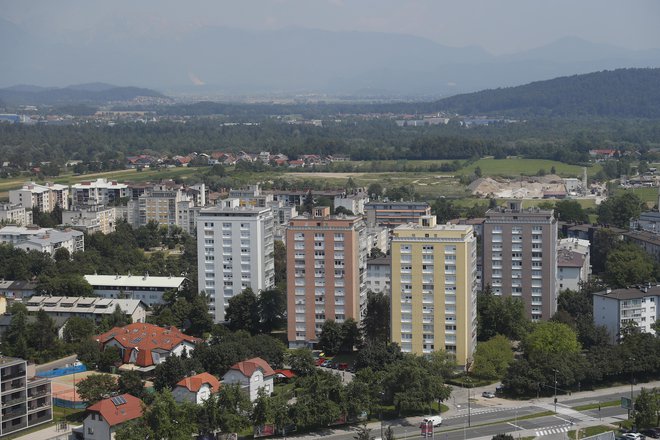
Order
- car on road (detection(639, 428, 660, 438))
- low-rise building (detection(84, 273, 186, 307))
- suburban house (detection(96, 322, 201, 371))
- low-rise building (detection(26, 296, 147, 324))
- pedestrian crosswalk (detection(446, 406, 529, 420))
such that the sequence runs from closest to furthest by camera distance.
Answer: car on road (detection(639, 428, 660, 438)) → pedestrian crosswalk (detection(446, 406, 529, 420)) → suburban house (detection(96, 322, 201, 371)) → low-rise building (detection(26, 296, 147, 324)) → low-rise building (detection(84, 273, 186, 307))

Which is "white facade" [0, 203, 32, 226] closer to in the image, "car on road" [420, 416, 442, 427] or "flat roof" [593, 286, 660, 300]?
"flat roof" [593, 286, 660, 300]

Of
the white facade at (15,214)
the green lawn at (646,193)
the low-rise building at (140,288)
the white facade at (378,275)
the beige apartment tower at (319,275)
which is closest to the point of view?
the beige apartment tower at (319,275)

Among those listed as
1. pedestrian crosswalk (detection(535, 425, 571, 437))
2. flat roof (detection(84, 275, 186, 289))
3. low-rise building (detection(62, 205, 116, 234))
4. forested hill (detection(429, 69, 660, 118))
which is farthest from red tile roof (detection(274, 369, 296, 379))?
forested hill (detection(429, 69, 660, 118))

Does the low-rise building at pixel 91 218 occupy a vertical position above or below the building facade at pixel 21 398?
above

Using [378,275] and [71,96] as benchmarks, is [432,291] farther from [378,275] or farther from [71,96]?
[71,96]

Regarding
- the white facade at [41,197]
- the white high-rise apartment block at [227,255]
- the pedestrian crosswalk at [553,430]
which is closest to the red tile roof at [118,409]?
the pedestrian crosswalk at [553,430]

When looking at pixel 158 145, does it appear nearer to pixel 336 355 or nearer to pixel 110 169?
pixel 110 169

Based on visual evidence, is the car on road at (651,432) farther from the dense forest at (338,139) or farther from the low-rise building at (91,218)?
the dense forest at (338,139)
